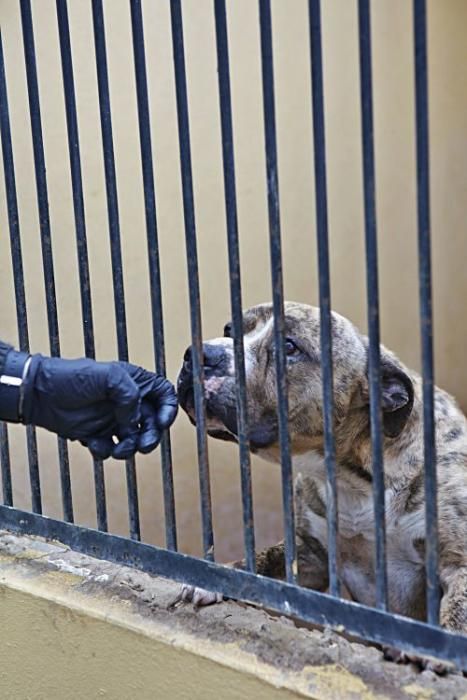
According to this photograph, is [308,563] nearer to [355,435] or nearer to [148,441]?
[355,435]

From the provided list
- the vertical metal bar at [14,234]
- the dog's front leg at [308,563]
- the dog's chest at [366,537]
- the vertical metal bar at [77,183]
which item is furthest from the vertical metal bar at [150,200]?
the dog's front leg at [308,563]

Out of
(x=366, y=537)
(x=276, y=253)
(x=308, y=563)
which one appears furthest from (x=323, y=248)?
(x=308, y=563)

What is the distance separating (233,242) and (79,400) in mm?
577

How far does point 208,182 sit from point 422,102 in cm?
337

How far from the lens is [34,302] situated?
15.0 ft

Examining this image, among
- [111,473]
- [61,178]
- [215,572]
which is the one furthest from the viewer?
[111,473]

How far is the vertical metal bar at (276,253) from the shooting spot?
2.04 metres

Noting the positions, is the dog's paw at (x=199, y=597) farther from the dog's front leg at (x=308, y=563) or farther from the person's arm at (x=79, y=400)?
the dog's front leg at (x=308, y=563)

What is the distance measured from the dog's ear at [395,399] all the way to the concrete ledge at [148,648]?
2.87ft

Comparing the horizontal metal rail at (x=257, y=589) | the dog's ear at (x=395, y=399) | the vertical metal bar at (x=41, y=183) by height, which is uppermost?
the vertical metal bar at (x=41, y=183)

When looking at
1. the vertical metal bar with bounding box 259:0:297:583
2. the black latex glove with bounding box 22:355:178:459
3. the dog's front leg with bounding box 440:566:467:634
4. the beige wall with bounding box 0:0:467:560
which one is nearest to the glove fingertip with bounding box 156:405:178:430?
the black latex glove with bounding box 22:355:178:459

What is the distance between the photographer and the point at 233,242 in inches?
85.6

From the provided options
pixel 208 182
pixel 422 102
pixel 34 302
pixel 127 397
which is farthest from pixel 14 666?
pixel 208 182

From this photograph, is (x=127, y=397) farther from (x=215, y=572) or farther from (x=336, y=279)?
(x=336, y=279)
